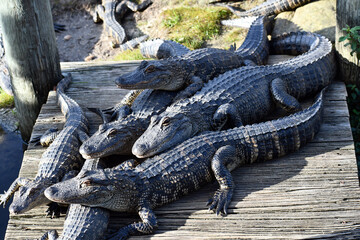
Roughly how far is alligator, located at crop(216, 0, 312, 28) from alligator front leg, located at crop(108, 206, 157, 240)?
4308 mm

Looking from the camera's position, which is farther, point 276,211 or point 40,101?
point 40,101

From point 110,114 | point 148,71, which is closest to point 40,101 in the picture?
point 110,114

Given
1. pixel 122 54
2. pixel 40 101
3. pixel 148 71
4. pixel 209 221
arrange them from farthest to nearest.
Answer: pixel 122 54, pixel 40 101, pixel 148 71, pixel 209 221

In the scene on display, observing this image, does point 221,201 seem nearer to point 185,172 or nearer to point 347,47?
point 185,172

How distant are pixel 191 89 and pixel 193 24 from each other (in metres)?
3.35

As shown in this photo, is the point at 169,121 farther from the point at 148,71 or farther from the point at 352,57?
the point at 352,57

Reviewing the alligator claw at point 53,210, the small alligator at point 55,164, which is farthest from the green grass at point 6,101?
the alligator claw at point 53,210

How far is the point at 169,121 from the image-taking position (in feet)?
12.1

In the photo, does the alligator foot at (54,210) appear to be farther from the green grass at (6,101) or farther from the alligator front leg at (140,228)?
the green grass at (6,101)

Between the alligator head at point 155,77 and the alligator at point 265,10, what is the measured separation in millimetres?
2500

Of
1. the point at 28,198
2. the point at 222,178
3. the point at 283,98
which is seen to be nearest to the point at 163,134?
the point at 222,178

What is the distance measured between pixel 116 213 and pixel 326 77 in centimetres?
280

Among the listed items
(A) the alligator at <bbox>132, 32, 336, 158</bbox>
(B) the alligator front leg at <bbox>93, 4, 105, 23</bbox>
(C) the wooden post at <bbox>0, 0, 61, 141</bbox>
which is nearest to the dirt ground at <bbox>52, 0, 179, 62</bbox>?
(B) the alligator front leg at <bbox>93, 4, 105, 23</bbox>

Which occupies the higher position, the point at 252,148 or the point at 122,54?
the point at 252,148
